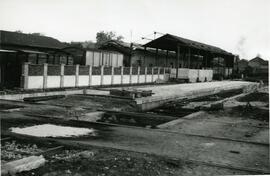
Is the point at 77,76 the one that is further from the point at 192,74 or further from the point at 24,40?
the point at 192,74

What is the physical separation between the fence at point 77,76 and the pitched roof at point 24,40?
26.4ft

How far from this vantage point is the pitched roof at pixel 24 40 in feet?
95.8

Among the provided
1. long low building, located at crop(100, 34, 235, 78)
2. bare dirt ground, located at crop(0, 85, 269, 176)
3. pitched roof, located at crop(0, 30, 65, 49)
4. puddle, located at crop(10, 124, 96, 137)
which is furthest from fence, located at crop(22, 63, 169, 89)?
puddle, located at crop(10, 124, 96, 137)

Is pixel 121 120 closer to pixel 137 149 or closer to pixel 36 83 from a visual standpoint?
pixel 137 149

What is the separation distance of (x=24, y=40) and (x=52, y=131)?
23.5 meters

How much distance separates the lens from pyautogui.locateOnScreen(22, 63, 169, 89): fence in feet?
61.4

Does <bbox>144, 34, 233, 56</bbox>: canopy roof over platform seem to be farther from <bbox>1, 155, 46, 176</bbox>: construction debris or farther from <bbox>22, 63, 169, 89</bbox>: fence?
<bbox>1, 155, 46, 176</bbox>: construction debris

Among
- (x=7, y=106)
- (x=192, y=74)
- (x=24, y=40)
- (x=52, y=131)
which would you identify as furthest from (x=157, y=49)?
(x=52, y=131)

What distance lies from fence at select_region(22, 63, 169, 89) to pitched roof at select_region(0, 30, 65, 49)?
8.05 metres

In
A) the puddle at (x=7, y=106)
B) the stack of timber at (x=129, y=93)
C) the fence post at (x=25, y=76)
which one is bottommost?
the puddle at (x=7, y=106)

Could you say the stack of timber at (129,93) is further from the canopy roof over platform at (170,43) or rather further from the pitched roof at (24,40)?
the canopy roof over platform at (170,43)

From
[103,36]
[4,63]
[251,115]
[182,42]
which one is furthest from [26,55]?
[103,36]

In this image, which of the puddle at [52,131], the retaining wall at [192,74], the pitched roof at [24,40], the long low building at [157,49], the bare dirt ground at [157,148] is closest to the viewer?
the bare dirt ground at [157,148]

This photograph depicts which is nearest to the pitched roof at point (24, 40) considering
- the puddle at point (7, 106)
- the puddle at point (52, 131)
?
the puddle at point (7, 106)
